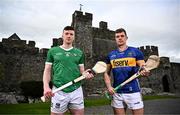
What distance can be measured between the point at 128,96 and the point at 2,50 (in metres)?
17.4

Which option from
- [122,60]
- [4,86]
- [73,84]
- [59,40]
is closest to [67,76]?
[73,84]

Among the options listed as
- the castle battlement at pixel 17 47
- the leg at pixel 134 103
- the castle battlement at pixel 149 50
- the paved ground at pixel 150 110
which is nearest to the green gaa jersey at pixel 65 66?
the leg at pixel 134 103

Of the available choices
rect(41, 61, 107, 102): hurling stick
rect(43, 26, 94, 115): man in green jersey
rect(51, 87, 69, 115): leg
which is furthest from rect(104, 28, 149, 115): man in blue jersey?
rect(51, 87, 69, 115): leg

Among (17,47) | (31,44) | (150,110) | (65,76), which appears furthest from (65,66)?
(31,44)

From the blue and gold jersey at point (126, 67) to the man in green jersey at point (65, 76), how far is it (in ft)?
1.93

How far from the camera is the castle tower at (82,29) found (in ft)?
82.5

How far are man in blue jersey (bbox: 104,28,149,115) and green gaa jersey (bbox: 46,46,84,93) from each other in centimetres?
62

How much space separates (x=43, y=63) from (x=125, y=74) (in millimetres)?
17747

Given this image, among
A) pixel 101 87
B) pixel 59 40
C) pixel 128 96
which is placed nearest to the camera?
pixel 128 96

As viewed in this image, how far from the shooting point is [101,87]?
76.6 feet

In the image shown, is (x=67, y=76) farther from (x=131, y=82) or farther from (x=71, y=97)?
(x=131, y=82)

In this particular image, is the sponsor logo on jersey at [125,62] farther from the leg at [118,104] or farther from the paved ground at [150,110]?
the paved ground at [150,110]

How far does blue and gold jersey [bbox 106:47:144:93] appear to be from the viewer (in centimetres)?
432

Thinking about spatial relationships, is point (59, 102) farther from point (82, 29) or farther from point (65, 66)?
point (82, 29)
